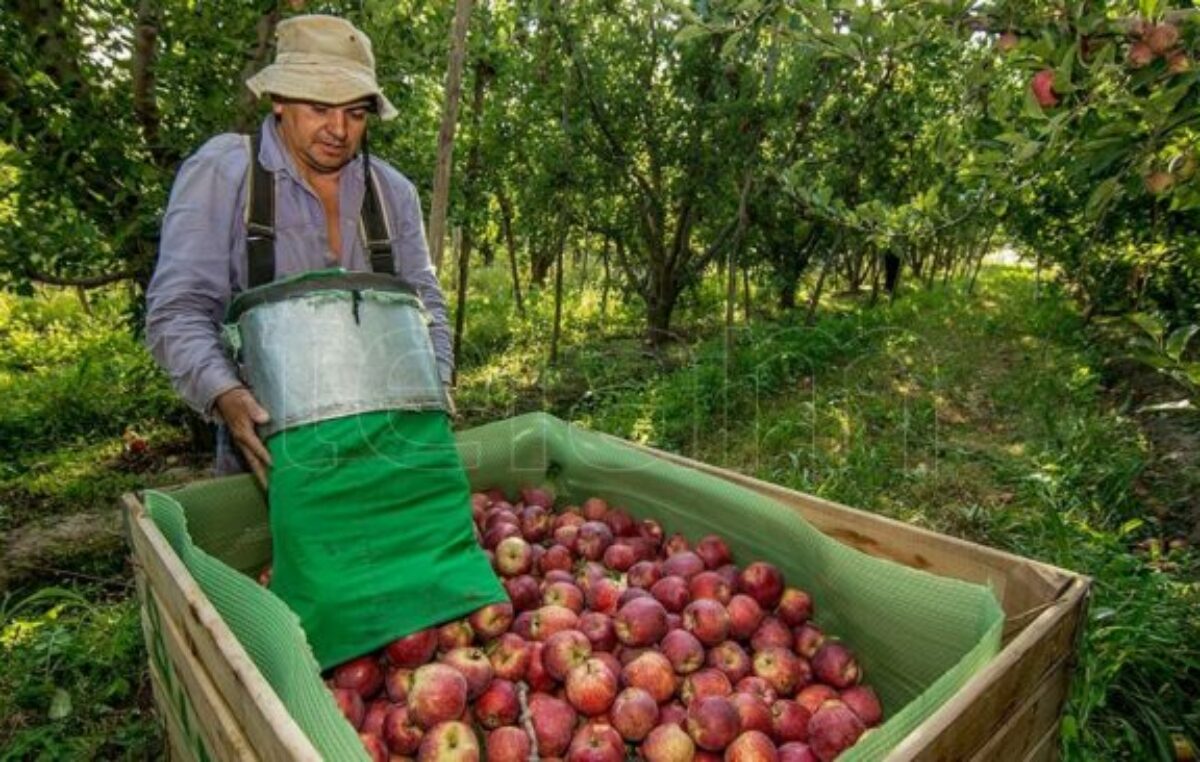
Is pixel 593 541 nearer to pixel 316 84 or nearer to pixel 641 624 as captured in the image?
pixel 641 624

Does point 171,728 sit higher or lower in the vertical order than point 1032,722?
lower

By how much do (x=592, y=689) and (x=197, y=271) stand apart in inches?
58.5

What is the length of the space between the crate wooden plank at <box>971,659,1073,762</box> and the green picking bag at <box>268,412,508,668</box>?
1.09 m

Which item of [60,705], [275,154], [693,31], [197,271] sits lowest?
[60,705]

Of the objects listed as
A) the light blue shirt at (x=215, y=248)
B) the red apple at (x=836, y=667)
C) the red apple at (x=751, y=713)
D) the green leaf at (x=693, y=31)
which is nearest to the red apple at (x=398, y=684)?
the red apple at (x=751, y=713)

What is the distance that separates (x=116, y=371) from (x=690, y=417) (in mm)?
6282

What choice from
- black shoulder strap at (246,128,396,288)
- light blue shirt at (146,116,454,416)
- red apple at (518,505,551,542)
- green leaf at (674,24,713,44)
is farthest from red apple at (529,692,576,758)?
green leaf at (674,24,713,44)

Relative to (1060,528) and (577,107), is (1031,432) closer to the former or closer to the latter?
(1060,528)

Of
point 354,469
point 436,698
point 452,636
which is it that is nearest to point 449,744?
point 436,698

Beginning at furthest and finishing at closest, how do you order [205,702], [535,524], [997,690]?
[535,524] < [205,702] < [997,690]

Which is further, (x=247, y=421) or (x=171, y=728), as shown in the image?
(x=171, y=728)

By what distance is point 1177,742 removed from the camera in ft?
8.25

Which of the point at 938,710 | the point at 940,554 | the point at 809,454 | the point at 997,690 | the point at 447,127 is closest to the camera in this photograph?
the point at 938,710

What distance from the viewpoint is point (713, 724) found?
155 cm
